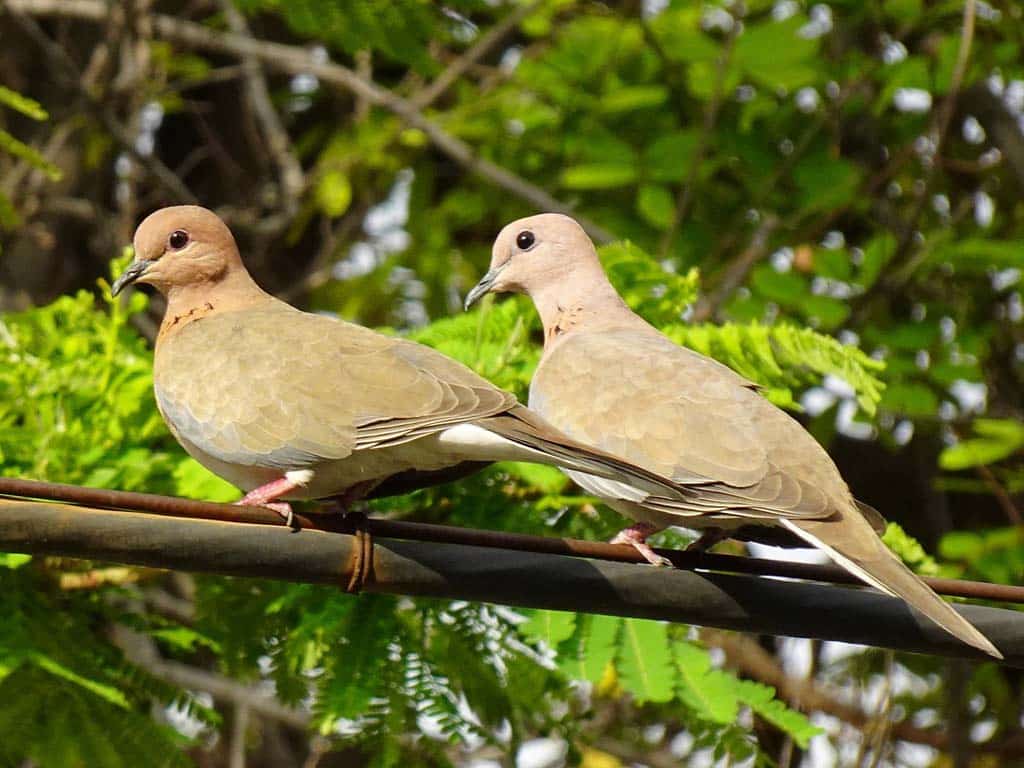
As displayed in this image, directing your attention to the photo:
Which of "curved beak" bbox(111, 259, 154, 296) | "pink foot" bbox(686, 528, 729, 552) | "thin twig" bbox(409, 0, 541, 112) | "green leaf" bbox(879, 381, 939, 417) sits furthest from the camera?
"thin twig" bbox(409, 0, 541, 112)

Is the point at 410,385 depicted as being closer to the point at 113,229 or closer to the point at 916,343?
the point at 916,343

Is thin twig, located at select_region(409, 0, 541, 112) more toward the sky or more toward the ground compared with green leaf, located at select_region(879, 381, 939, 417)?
more toward the sky

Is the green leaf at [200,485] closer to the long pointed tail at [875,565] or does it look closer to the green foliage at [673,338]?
the green foliage at [673,338]

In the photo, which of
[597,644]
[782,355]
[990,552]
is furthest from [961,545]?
[597,644]

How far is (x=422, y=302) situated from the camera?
859 centimetres

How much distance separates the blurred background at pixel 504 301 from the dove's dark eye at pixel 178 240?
19.2 inches

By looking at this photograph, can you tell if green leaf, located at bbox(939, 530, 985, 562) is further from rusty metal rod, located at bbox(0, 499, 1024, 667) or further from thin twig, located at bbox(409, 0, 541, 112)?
rusty metal rod, located at bbox(0, 499, 1024, 667)

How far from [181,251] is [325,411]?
2.98 feet

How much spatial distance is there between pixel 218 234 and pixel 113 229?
12.2 ft

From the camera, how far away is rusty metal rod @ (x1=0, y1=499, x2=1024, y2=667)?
2.94m

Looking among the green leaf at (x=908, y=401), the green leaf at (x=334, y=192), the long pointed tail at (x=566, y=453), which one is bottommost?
the green leaf at (x=908, y=401)

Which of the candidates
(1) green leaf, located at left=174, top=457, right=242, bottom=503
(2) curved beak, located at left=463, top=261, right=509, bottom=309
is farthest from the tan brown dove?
(1) green leaf, located at left=174, top=457, right=242, bottom=503

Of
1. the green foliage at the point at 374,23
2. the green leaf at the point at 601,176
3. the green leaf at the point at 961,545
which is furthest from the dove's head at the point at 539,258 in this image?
the green leaf at the point at 961,545

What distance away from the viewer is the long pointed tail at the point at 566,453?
313 cm
